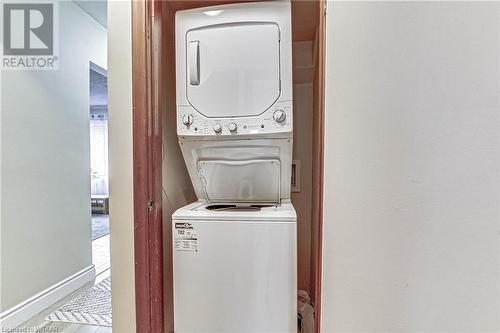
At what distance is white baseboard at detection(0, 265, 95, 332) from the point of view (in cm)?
171

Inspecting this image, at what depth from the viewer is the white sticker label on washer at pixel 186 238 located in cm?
121

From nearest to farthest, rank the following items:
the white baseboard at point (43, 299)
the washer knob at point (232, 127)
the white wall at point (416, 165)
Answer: the white wall at point (416, 165)
the washer knob at point (232, 127)
the white baseboard at point (43, 299)

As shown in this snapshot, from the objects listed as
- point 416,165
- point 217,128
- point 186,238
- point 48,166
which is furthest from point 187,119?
point 48,166

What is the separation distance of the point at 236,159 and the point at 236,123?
0.81ft

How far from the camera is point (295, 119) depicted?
1.99 meters

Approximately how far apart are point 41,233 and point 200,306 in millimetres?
1666

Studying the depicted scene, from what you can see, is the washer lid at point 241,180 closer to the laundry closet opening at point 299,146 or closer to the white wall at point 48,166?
the laundry closet opening at point 299,146

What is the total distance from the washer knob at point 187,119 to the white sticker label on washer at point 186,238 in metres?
0.55

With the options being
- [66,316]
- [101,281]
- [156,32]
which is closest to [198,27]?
[156,32]

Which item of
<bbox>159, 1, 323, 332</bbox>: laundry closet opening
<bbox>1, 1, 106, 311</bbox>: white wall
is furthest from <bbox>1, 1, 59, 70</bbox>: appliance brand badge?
<bbox>159, 1, 323, 332</bbox>: laundry closet opening

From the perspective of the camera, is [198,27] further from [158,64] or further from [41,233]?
[41,233]

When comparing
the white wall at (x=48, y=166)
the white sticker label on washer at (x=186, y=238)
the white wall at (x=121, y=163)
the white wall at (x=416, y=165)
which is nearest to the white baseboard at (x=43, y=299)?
the white wall at (x=48, y=166)

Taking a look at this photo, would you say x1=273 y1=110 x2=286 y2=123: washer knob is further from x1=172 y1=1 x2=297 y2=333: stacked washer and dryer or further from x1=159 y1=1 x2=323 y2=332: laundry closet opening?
x1=159 y1=1 x2=323 y2=332: laundry closet opening

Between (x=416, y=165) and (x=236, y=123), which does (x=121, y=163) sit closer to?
(x=236, y=123)
